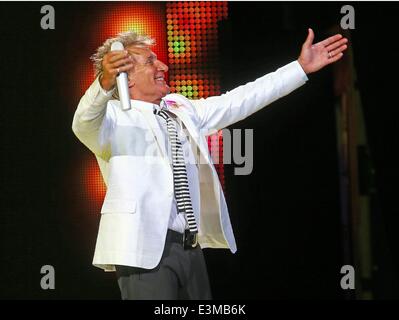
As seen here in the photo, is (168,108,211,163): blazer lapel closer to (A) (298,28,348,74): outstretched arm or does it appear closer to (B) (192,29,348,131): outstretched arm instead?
(B) (192,29,348,131): outstretched arm

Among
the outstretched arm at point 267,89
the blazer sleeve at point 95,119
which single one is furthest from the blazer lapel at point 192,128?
the blazer sleeve at point 95,119

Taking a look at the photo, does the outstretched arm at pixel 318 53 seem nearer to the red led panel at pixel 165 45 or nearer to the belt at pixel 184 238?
the red led panel at pixel 165 45

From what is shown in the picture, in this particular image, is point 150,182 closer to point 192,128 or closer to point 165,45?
point 192,128

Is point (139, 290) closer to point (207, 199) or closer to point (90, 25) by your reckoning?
point (207, 199)

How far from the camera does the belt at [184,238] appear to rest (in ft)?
9.23

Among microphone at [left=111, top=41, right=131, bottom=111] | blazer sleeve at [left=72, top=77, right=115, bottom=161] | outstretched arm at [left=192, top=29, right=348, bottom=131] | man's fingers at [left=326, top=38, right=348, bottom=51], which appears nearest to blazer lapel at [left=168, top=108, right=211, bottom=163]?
outstretched arm at [left=192, top=29, right=348, bottom=131]

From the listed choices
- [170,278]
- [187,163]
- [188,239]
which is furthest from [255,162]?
[170,278]

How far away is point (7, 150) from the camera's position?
3.54m

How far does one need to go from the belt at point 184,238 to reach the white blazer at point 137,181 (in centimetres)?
5

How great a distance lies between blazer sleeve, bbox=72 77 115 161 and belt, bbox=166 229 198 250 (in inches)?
15.2

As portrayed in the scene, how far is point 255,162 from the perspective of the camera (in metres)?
3.68

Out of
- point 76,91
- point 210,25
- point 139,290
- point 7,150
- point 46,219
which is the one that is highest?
point 210,25

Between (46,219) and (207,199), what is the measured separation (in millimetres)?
892

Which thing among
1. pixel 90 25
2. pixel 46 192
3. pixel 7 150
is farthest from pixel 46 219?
pixel 90 25
